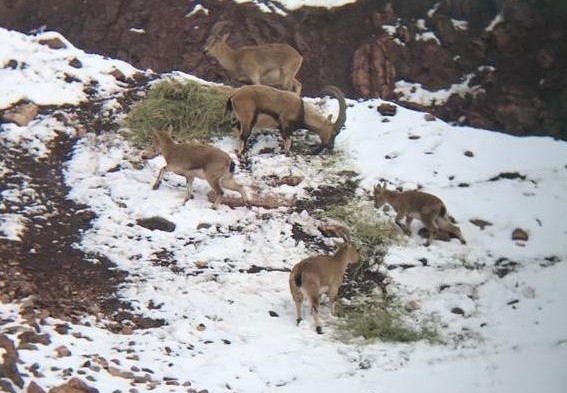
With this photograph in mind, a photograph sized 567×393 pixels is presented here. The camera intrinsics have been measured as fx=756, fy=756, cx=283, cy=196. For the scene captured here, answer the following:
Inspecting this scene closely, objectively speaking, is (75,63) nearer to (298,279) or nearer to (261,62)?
(261,62)

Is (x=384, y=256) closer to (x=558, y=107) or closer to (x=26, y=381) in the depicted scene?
(x=26, y=381)

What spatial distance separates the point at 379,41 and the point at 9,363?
11.5 meters

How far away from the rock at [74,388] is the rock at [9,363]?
270mm

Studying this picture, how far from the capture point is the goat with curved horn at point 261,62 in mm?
13047

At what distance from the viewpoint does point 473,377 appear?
278 inches

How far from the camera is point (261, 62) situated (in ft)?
Result: 42.9

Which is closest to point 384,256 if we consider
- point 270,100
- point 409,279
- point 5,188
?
→ point 409,279

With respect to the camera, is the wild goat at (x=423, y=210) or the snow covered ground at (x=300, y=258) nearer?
the snow covered ground at (x=300, y=258)

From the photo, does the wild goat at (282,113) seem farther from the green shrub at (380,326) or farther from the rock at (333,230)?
the green shrub at (380,326)

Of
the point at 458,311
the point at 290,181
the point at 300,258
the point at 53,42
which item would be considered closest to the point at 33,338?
the point at 300,258

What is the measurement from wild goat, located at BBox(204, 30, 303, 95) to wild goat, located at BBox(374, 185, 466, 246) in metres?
3.68

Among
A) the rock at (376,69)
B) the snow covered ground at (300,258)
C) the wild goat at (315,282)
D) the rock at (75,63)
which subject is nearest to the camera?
the snow covered ground at (300,258)

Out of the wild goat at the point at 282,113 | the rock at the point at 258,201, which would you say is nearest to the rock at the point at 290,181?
the rock at the point at 258,201

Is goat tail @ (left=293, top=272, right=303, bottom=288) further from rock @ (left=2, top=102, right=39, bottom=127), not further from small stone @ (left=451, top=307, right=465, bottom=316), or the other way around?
rock @ (left=2, top=102, right=39, bottom=127)
